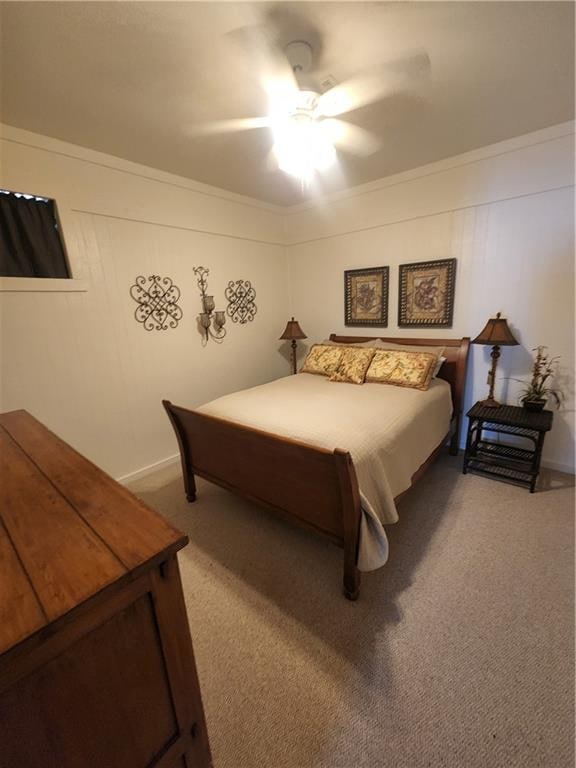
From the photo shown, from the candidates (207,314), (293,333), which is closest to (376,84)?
(207,314)

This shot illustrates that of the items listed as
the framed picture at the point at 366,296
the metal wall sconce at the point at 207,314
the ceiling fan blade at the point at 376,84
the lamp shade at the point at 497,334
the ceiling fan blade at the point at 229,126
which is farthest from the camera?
the framed picture at the point at 366,296

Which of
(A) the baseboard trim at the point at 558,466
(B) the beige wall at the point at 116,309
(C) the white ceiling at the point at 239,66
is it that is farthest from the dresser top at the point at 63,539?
(A) the baseboard trim at the point at 558,466

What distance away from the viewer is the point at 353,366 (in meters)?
2.85

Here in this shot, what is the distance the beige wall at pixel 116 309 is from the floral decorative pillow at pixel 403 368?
153 centimetres

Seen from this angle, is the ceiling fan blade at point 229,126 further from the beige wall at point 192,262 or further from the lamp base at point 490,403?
the lamp base at point 490,403

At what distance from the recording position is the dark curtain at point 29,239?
6.55 ft

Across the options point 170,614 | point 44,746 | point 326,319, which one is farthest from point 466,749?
point 326,319

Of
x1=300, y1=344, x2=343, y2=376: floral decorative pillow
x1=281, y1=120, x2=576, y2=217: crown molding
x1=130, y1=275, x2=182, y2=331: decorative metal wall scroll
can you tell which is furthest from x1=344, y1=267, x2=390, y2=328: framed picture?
x1=130, y1=275, x2=182, y2=331: decorative metal wall scroll

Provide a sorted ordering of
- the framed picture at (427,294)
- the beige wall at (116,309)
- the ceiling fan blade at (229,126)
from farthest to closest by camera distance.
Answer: the framed picture at (427,294) < the beige wall at (116,309) < the ceiling fan blade at (229,126)

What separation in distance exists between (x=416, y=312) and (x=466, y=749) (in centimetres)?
282

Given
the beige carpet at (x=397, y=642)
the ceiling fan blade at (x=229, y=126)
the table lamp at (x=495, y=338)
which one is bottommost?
the beige carpet at (x=397, y=642)

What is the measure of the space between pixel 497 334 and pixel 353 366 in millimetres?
1121

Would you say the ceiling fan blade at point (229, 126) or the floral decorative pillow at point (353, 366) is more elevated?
the ceiling fan blade at point (229, 126)

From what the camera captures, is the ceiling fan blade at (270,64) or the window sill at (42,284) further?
the window sill at (42,284)
